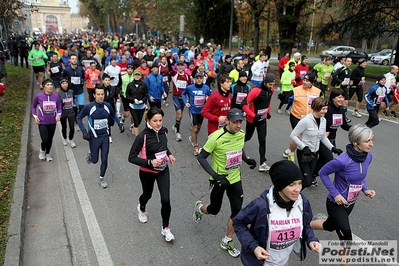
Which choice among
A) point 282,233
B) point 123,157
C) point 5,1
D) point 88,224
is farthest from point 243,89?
point 5,1

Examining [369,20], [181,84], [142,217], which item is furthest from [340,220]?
[369,20]

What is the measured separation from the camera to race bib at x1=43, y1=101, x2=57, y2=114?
700 centimetres

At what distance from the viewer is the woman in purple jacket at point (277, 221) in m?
2.68

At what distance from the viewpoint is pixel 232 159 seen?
14.1 ft

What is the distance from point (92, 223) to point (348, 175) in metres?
3.54

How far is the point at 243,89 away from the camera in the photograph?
7.44 meters

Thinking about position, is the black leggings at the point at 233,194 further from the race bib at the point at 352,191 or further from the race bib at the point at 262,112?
the race bib at the point at 262,112

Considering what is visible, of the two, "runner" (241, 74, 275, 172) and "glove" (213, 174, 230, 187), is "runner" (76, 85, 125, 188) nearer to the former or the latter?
"runner" (241, 74, 275, 172)

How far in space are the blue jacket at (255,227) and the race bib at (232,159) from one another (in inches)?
55.4

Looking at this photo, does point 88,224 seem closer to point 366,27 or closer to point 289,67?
point 289,67

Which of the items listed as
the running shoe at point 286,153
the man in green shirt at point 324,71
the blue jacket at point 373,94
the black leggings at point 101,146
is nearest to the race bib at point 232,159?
the black leggings at point 101,146

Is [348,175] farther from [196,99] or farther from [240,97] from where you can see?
[196,99]

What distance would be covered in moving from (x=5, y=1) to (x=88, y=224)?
38.1 feet

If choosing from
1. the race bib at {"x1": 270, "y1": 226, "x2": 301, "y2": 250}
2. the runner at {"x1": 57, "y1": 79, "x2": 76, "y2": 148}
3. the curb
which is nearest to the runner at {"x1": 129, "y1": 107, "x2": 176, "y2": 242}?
the curb
